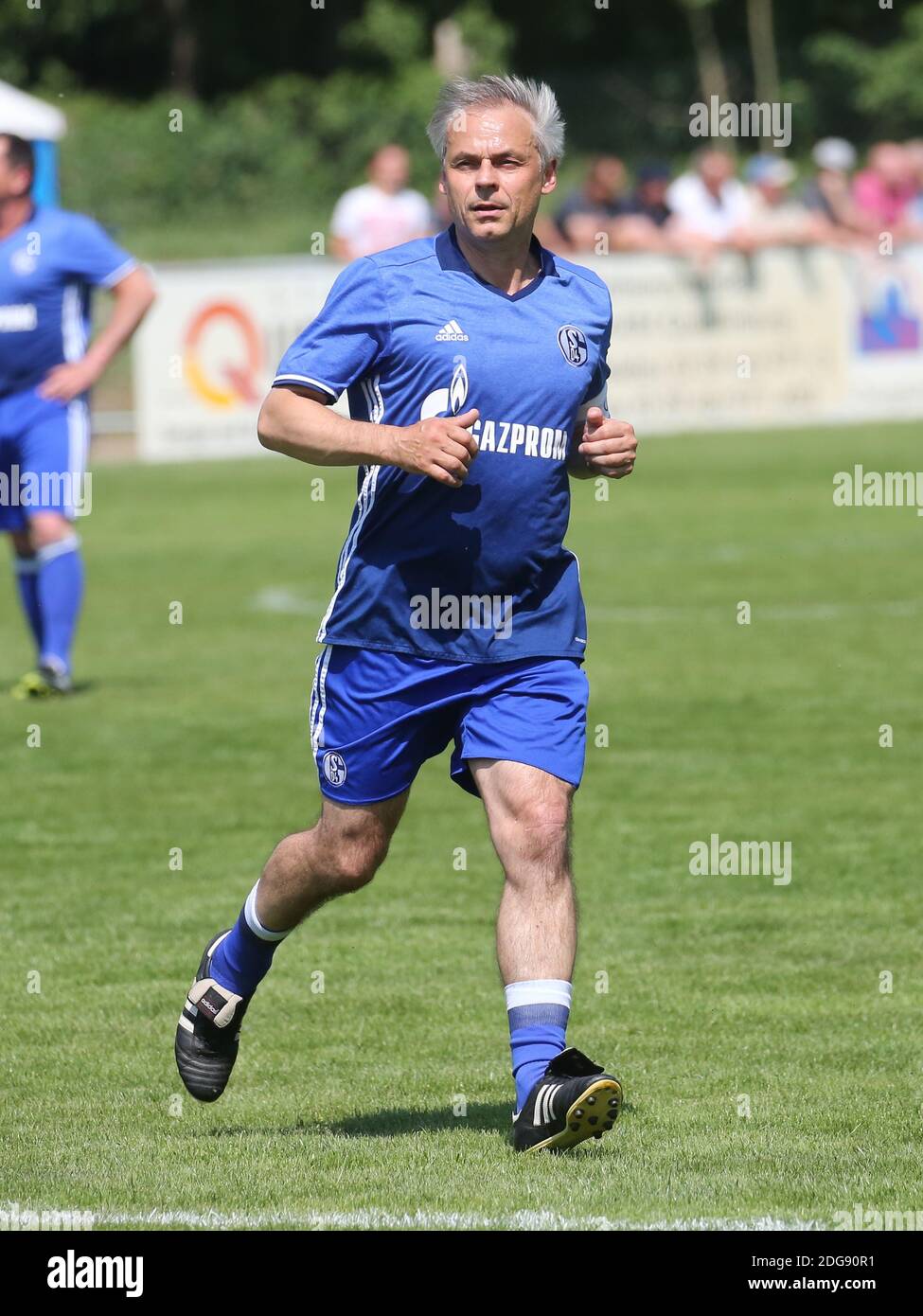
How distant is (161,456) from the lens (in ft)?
76.3

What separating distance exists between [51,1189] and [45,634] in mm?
7312

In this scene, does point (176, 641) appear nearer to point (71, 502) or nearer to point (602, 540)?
point (71, 502)

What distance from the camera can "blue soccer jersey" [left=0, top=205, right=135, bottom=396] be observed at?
11.8m

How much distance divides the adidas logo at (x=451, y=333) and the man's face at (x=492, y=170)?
0.20 meters

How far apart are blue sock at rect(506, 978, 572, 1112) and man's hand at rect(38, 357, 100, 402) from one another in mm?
6755

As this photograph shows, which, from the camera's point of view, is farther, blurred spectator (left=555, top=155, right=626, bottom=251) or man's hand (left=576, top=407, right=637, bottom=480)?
blurred spectator (left=555, top=155, right=626, bottom=251)

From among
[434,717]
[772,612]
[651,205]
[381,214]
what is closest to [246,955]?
[434,717]

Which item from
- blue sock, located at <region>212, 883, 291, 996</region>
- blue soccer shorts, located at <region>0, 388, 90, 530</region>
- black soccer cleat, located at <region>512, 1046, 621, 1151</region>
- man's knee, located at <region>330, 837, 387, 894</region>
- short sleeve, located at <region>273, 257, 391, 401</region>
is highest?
blue soccer shorts, located at <region>0, 388, 90, 530</region>

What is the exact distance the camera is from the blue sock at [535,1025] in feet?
16.5

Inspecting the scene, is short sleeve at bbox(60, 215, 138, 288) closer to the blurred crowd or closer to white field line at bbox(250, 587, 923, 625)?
white field line at bbox(250, 587, 923, 625)

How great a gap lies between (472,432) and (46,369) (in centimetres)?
726

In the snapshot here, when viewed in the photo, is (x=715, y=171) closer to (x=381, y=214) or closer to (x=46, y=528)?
(x=381, y=214)

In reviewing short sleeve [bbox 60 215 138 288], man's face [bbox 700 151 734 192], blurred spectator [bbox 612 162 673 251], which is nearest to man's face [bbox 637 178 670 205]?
blurred spectator [bbox 612 162 673 251]

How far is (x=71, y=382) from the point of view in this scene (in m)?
11.4
